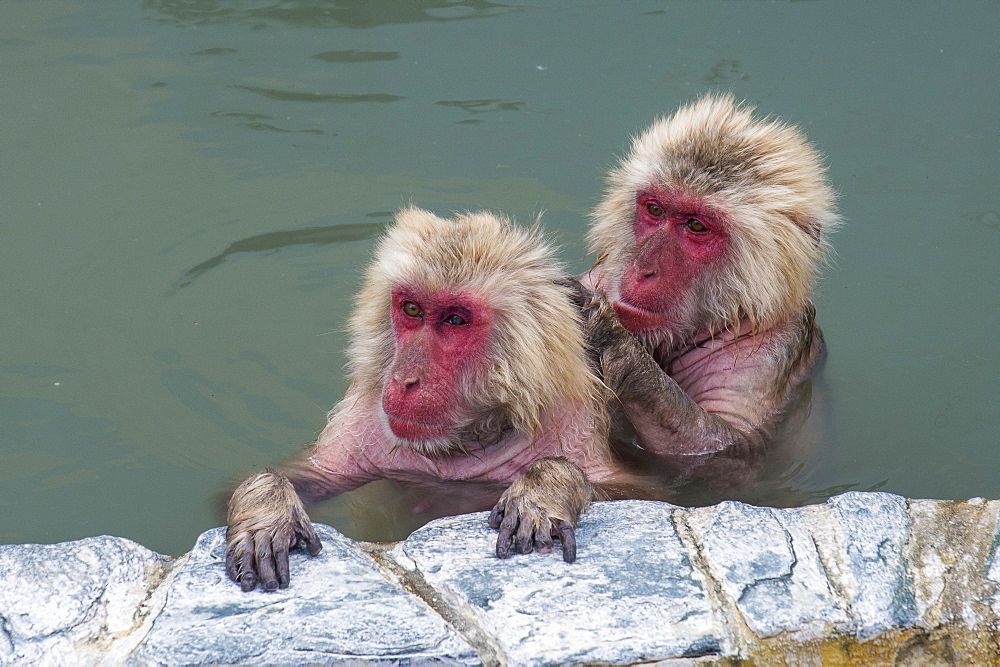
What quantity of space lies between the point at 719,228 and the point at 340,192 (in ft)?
11.8

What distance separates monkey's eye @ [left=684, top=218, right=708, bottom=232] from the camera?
511 centimetres

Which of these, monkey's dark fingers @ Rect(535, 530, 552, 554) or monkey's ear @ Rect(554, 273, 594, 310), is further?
monkey's ear @ Rect(554, 273, 594, 310)

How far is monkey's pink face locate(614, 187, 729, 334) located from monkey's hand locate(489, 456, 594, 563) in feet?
4.08

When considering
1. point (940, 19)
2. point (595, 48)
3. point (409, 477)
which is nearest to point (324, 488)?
point (409, 477)

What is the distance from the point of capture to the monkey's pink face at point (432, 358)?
13.5ft

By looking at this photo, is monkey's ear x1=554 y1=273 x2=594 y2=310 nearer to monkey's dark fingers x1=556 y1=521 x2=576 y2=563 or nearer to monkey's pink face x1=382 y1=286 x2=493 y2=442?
monkey's pink face x1=382 y1=286 x2=493 y2=442

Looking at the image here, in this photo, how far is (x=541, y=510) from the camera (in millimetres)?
3764

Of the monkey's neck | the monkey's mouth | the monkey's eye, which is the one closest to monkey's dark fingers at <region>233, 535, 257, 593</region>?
the monkey's mouth

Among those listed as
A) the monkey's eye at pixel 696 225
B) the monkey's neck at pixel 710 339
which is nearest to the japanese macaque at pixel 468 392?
the monkey's neck at pixel 710 339

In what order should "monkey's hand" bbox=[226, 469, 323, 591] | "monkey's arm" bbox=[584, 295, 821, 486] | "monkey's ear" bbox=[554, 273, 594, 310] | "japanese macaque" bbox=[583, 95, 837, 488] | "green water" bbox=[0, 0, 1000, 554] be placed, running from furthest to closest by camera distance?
"green water" bbox=[0, 0, 1000, 554], "japanese macaque" bbox=[583, 95, 837, 488], "monkey's arm" bbox=[584, 295, 821, 486], "monkey's ear" bbox=[554, 273, 594, 310], "monkey's hand" bbox=[226, 469, 323, 591]

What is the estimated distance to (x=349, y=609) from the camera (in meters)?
3.31

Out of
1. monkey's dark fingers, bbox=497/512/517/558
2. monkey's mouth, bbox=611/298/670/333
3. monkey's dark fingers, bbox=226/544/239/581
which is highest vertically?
monkey's mouth, bbox=611/298/670/333

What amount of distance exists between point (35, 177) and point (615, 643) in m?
6.15

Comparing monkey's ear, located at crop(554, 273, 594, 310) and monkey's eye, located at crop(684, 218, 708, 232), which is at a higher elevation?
monkey's eye, located at crop(684, 218, 708, 232)
